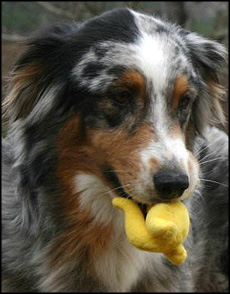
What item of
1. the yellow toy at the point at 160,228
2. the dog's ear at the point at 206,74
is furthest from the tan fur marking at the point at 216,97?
the yellow toy at the point at 160,228

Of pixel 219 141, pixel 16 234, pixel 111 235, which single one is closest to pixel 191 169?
pixel 111 235

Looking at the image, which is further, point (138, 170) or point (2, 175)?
point (2, 175)

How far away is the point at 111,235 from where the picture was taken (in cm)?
424

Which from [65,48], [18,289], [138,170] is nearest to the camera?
[138,170]

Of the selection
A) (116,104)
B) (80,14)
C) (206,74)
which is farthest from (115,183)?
(80,14)

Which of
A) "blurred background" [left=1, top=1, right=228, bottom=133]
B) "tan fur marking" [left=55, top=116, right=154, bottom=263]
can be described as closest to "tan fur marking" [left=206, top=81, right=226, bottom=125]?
"tan fur marking" [left=55, top=116, right=154, bottom=263]

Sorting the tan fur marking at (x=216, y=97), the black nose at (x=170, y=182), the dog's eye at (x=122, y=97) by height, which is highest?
the dog's eye at (x=122, y=97)

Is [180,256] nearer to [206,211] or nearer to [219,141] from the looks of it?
[206,211]

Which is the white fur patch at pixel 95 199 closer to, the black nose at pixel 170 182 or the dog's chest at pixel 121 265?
the dog's chest at pixel 121 265

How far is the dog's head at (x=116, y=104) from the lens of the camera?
3.59 metres

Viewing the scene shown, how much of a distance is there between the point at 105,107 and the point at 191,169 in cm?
63

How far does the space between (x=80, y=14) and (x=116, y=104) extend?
23.7ft

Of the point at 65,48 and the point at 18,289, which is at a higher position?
the point at 65,48

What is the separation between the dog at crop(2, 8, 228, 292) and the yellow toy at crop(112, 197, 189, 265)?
65 mm
